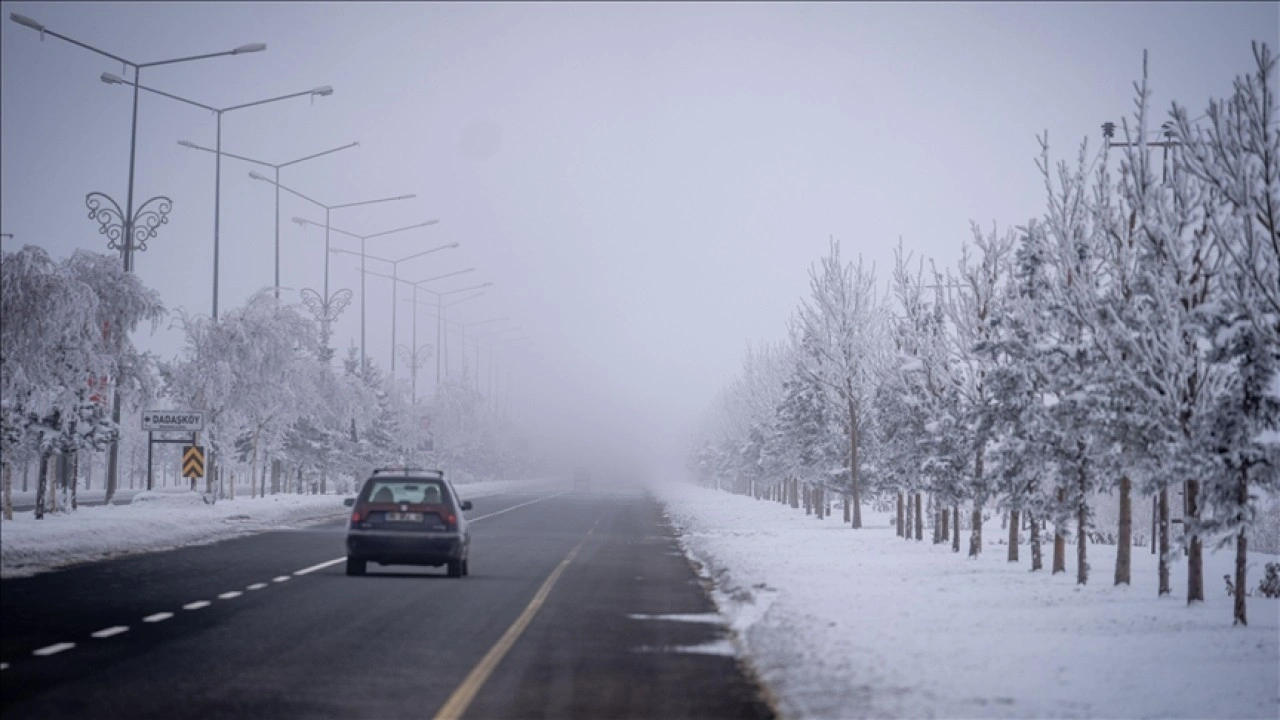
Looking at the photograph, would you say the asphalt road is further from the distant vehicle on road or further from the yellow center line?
the distant vehicle on road

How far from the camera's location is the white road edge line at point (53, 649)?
1213cm

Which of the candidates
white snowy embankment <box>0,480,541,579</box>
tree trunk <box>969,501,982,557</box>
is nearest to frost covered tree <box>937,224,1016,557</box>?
tree trunk <box>969,501,982,557</box>

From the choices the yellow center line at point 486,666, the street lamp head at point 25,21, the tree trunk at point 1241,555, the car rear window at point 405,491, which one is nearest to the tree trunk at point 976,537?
the yellow center line at point 486,666

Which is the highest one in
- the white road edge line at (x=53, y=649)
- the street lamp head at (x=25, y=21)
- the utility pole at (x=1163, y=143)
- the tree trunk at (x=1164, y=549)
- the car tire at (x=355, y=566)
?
the street lamp head at (x=25, y=21)

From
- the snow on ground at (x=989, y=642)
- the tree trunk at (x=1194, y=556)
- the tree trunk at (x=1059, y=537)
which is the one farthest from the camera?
→ the tree trunk at (x=1059, y=537)

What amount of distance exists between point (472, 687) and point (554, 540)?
22.9 meters

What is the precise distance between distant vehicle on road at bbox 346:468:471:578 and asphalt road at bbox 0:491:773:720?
1.37ft

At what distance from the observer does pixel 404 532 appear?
70.1 feet

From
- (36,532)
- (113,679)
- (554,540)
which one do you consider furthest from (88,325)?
(113,679)

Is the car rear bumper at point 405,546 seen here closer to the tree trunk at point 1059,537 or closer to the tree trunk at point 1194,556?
the tree trunk at point 1059,537

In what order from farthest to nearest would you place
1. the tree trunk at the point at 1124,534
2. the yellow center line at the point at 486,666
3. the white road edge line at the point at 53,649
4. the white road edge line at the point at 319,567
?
the white road edge line at the point at 319,567
the tree trunk at the point at 1124,534
the white road edge line at the point at 53,649
the yellow center line at the point at 486,666

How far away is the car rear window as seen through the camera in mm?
21844

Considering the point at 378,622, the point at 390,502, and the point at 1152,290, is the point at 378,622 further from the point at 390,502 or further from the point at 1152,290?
the point at 1152,290

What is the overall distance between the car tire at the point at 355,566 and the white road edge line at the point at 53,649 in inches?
343
